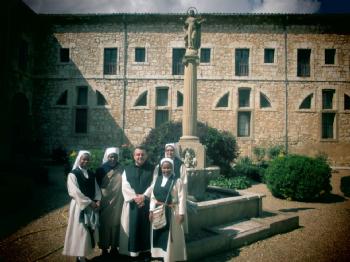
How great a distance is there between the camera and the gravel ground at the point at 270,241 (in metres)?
4.42

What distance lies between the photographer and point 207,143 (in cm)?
1140

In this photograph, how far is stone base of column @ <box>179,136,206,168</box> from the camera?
22.5 feet

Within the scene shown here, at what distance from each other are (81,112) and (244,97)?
11141 mm

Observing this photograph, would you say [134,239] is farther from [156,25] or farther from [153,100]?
[156,25]

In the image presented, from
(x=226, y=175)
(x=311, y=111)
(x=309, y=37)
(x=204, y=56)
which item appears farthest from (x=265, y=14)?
(x=226, y=175)

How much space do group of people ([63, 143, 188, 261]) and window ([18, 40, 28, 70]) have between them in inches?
590

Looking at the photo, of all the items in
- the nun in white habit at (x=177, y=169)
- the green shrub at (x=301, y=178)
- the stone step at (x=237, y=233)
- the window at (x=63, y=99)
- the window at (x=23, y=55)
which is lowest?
the stone step at (x=237, y=233)

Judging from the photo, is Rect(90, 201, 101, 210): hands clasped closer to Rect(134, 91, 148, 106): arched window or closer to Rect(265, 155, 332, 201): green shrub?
Rect(265, 155, 332, 201): green shrub

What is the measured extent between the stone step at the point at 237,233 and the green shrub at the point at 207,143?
5.27 metres

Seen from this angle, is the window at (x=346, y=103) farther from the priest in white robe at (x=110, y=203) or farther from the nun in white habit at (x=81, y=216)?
the nun in white habit at (x=81, y=216)

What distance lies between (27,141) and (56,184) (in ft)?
26.2

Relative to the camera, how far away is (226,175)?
11.8 m

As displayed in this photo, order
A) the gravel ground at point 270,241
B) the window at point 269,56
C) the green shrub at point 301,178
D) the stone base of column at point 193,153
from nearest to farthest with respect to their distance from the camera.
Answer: the gravel ground at point 270,241
the stone base of column at point 193,153
the green shrub at point 301,178
the window at point 269,56

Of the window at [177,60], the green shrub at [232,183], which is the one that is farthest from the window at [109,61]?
the green shrub at [232,183]
